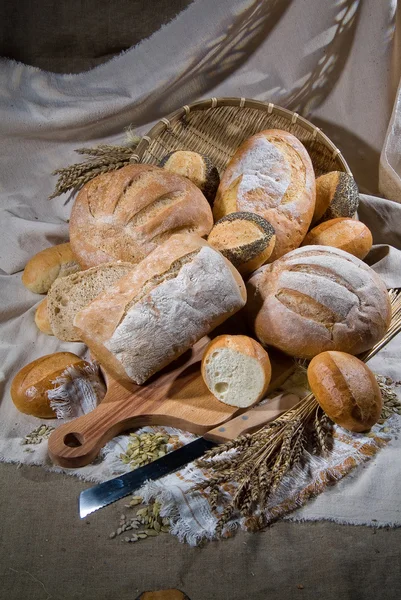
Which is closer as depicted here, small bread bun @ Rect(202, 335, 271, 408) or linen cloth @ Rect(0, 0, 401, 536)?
small bread bun @ Rect(202, 335, 271, 408)

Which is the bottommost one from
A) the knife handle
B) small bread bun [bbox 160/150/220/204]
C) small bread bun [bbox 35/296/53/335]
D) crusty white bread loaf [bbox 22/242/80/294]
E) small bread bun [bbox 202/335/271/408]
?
small bread bun [bbox 35/296/53/335]

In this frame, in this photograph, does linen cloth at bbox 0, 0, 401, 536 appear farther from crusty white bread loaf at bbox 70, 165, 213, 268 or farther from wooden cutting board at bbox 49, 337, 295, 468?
wooden cutting board at bbox 49, 337, 295, 468

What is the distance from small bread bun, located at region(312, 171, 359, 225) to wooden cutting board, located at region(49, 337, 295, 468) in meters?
0.75

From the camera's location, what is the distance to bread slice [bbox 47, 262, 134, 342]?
6.31ft

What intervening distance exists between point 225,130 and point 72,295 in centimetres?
109

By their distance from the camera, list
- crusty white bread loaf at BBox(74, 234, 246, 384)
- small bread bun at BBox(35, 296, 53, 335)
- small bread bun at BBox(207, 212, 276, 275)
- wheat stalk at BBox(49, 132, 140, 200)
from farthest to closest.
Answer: wheat stalk at BBox(49, 132, 140, 200)
small bread bun at BBox(35, 296, 53, 335)
small bread bun at BBox(207, 212, 276, 275)
crusty white bread loaf at BBox(74, 234, 246, 384)

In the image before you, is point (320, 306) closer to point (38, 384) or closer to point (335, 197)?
point (335, 197)

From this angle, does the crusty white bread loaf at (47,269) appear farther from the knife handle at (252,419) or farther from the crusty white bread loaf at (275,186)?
the knife handle at (252,419)

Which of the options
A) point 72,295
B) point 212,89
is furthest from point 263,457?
point 212,89

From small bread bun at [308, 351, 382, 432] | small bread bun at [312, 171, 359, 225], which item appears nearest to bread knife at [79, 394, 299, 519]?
small bread bun at [308, 351, 382, 432]

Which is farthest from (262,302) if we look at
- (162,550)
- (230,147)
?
(230,147)

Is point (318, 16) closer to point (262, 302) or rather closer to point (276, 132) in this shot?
point (276, 132)

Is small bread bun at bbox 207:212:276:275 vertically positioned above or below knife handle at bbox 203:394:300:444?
above

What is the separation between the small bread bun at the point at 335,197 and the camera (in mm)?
2215
